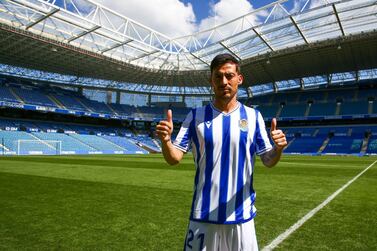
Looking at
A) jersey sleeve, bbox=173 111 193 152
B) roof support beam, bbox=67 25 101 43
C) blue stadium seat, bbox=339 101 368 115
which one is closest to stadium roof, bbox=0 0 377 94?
roof support beam, bbox=67 25 101 43

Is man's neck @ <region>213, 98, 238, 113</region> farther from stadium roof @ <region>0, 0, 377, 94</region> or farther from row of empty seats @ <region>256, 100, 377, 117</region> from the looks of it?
row of empty seats @ <region>256, 100, 377, 117</region>

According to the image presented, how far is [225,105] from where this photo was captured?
8.55 feet

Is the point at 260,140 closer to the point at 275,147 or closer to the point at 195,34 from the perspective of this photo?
the point at 275,147

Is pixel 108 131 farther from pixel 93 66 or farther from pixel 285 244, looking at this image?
pixel 285 244

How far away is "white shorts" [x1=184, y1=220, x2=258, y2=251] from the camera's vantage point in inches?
92.4

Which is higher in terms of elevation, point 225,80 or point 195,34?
point 195,34

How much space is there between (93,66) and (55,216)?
43.0 meters

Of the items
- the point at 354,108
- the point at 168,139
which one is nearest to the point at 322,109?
the point at 354,108

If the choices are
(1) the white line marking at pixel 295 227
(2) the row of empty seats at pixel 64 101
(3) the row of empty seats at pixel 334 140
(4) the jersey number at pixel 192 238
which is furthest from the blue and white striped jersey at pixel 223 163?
(2) the row of empty seats at pixel 64 101

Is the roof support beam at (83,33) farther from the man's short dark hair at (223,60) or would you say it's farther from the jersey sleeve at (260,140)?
the jersey sleeve at (260,140)

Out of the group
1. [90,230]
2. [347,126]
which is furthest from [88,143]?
[90,230]

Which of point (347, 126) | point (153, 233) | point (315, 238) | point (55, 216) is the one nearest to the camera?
point (315, 238)

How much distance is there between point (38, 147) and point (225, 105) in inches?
1815

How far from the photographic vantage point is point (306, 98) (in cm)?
6219
